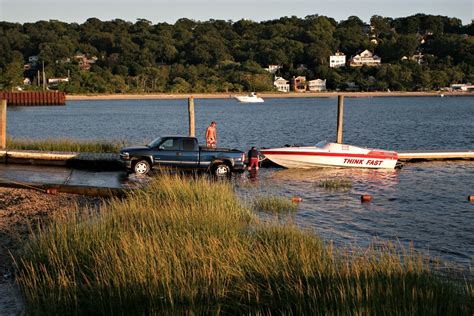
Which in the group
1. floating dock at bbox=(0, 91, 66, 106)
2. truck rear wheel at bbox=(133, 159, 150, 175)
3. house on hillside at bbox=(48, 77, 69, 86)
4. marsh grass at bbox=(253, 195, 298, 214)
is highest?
house on hillside at bbox=(48, 77, 69, 86)

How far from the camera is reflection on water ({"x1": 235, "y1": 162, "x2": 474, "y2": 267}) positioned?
54.7 ft

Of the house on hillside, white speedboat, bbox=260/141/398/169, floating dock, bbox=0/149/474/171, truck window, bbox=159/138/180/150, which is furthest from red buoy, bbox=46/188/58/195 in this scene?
the house on hillside

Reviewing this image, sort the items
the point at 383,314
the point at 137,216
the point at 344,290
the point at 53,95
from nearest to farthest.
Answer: the point at 383,314 → the point at 344,290 → the point at 137,216 → the point at 53,95

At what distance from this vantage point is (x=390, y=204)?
22.2 m

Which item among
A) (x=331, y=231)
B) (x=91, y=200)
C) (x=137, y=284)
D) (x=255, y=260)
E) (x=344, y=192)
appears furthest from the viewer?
(x=344, y=192)

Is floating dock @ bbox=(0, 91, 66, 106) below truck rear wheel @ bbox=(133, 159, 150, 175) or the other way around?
below

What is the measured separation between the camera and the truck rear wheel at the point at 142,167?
81.7ft

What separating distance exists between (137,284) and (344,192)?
16232mm

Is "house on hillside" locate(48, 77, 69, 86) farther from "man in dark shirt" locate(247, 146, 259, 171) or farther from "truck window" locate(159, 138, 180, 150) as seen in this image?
"truck window" locate(159, 138, 180, 150)

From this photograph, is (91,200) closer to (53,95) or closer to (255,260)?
(255,260)

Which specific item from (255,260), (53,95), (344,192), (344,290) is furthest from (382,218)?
(53,95)

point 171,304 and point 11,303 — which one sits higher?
point 171,304

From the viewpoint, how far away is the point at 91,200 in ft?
61.6

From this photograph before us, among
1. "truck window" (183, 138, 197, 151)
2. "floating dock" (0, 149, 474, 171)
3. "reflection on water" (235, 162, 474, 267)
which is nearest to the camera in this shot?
"reflection on water" (235, 162, 474, 267)
